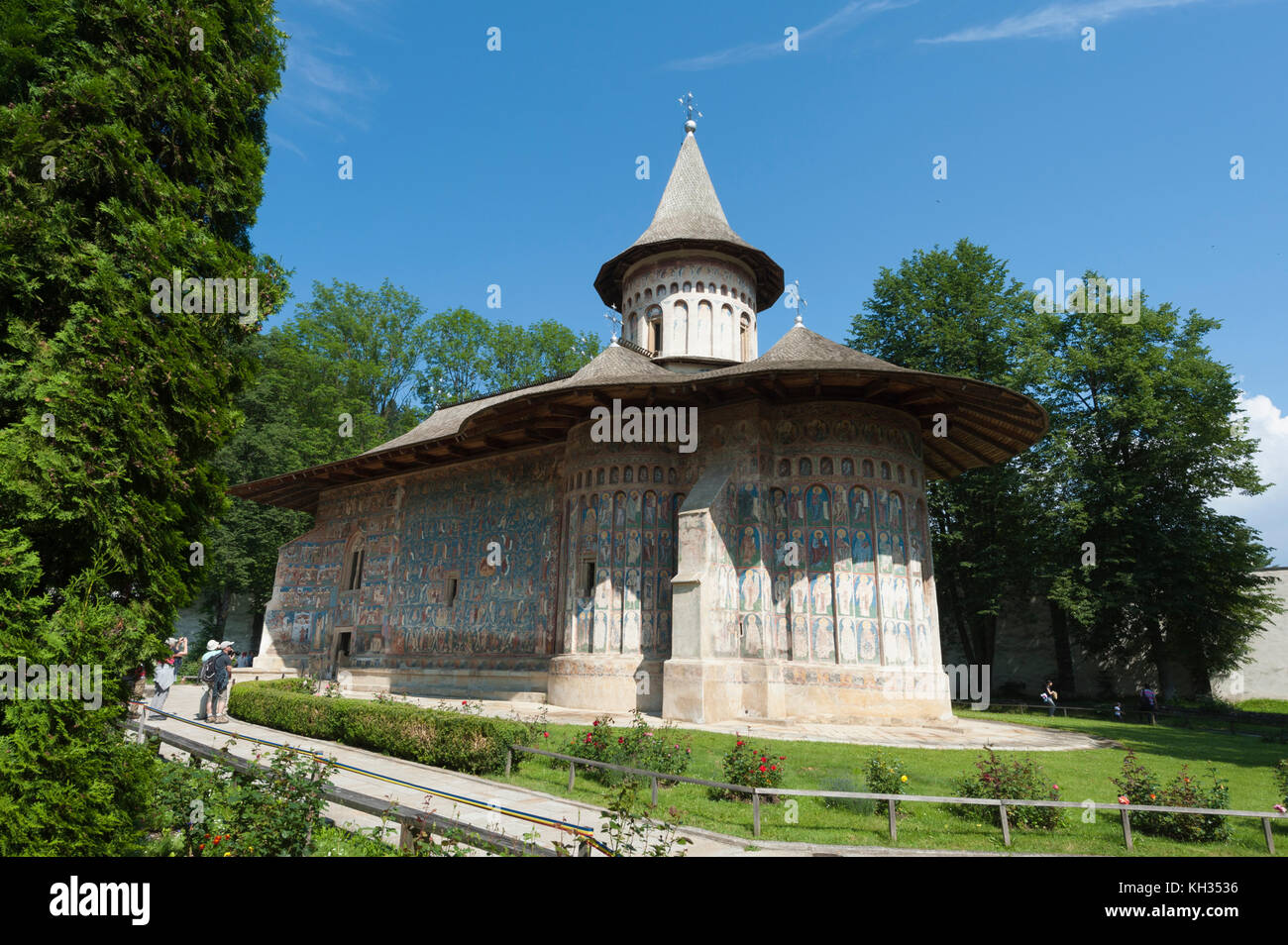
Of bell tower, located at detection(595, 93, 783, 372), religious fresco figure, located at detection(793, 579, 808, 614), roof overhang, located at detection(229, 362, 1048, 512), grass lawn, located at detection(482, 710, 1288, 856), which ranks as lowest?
grass lawn, located at detection(482, 710, 1288, 856)

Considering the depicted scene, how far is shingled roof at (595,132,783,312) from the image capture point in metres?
22.2

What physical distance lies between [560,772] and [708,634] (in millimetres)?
5529

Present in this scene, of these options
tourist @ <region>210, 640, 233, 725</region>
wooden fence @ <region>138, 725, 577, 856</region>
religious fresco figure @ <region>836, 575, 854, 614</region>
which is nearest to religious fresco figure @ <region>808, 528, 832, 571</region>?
religious fresco figure @ <region>836, 575, 854, 614</region>

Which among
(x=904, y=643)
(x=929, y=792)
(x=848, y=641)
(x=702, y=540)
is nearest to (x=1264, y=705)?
(x=904, y=643)

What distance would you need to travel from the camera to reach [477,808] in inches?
265

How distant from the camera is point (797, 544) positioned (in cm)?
1463

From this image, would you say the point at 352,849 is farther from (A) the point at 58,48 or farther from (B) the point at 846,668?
(B) the point at 846,668

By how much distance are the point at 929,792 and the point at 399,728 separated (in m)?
6.70

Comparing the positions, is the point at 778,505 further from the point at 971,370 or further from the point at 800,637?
the point at 971,370

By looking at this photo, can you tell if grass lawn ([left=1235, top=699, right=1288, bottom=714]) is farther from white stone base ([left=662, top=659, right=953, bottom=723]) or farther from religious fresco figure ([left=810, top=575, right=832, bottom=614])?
religious fresco figure ([left=810, top=575, right=832, bottom=614])

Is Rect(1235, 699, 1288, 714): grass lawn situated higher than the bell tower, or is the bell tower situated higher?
the bell tower

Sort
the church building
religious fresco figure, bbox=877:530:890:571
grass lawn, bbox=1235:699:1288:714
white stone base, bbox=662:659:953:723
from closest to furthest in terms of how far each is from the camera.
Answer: white stone base, bbox=662:659:953:723
the church building
religious fresco figure, bbox=877:530:890:571
grass lawn, bbox=1235:699:1288:714

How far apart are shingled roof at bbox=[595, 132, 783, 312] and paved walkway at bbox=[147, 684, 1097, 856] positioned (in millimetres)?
16968

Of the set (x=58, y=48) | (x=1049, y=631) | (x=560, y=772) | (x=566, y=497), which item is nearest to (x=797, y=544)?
(x=566, y=497)
